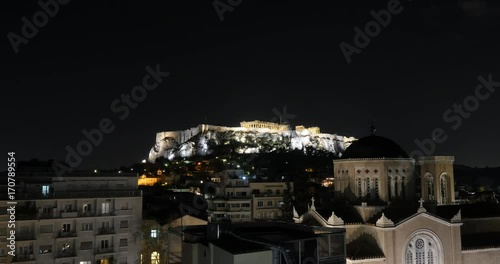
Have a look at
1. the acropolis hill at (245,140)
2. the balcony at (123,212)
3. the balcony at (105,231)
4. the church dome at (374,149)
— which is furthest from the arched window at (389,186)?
the acropolis hill at (245,140)

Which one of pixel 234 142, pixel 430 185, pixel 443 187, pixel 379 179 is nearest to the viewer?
pixel 379 179

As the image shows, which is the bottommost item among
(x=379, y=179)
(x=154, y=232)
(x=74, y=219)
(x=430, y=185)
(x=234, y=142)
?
(x=154, y=232)

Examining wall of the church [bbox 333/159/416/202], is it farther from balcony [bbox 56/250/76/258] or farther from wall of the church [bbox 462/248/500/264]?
balcony [bbox 56/250/76/258]

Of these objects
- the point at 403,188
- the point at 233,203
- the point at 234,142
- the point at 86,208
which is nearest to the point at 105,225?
the point at 86,208

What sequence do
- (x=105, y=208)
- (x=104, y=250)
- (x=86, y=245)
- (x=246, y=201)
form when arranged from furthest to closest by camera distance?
(x=246, y=201) → (x=105, y=208) → (x=104, y=250) → (x=86, y=245)

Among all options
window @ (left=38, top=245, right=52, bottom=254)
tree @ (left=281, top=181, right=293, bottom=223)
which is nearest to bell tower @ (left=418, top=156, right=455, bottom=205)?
tree @ (left=281, top=181, right=293, bottom=223)

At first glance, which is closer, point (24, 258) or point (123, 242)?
point (24, 258)

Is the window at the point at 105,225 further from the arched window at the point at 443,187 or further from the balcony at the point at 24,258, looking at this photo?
the arched window at the point at 443,187

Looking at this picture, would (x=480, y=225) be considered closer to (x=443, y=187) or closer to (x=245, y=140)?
(x=443, y=187)
